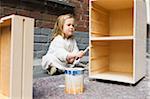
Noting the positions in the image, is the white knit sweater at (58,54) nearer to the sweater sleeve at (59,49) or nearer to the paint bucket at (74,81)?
the sweater sleeve at (59,49)

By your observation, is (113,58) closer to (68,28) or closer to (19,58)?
(68,28)

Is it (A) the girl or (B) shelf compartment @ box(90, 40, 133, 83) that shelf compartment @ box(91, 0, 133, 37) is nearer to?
(B) shelf compartment @ box(90, 40, 133, 83)

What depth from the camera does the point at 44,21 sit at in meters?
1.22

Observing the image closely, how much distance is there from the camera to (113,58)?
1.07 metres

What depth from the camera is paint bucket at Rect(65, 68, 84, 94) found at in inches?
24.7

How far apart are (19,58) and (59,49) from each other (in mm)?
590

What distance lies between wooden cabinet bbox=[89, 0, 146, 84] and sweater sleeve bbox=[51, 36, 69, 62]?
0.20 m

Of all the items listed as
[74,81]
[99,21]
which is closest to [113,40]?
[99,21]

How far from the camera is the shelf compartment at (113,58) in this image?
95cm

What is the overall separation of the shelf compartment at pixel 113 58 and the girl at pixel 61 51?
0.38 feet

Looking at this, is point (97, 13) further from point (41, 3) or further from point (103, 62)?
point (41, 3)

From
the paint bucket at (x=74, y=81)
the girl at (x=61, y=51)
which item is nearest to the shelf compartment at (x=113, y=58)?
the girl at (x=61, y=51)

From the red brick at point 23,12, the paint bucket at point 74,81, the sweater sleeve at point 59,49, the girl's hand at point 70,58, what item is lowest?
the paint bucket at point 74,81

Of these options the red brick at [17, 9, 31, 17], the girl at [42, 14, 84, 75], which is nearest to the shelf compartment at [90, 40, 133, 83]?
the girl at [42, 14, 84, 75]
